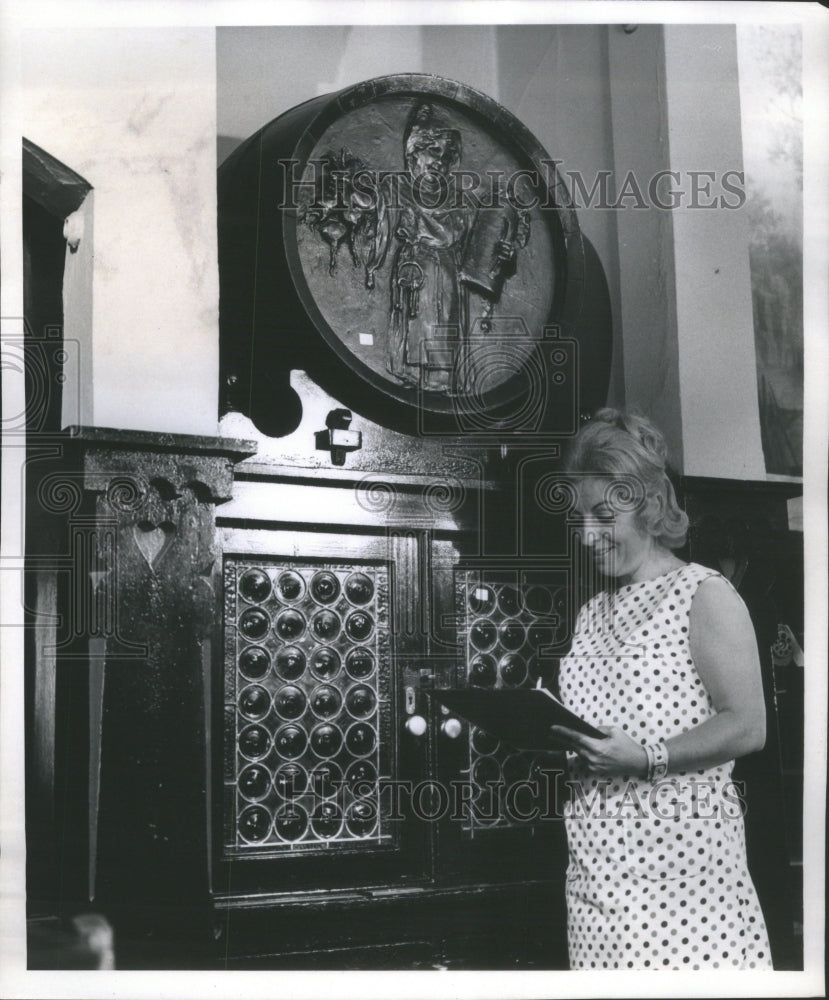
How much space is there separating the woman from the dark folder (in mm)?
45

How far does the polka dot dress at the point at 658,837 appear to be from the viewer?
214 centimetres

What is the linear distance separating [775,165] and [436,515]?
1116 millimetres

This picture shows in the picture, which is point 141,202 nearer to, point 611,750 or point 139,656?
point 139,656

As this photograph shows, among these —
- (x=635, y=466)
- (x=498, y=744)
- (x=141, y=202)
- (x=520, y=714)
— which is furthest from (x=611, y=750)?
(x=141, y=202)

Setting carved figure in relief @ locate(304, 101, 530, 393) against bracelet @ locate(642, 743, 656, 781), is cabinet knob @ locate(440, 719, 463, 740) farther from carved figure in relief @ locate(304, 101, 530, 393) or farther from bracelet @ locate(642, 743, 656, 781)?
carved figure in relief @ locate(304, 101, 530, 393)

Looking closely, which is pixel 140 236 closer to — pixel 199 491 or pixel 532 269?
pixel 199 491

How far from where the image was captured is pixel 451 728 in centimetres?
259

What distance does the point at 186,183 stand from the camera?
2.46 metres

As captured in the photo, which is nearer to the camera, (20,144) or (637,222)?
(20,144)

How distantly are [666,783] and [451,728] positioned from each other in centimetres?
55

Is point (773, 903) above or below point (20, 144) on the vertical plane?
below

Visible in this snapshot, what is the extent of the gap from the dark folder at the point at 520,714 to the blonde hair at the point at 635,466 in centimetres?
48

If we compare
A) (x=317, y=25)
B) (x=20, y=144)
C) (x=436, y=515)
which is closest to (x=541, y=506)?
(x=436, y=515)

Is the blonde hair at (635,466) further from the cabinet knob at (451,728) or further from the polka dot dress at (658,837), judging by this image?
the cabinet knob at (451,728)
